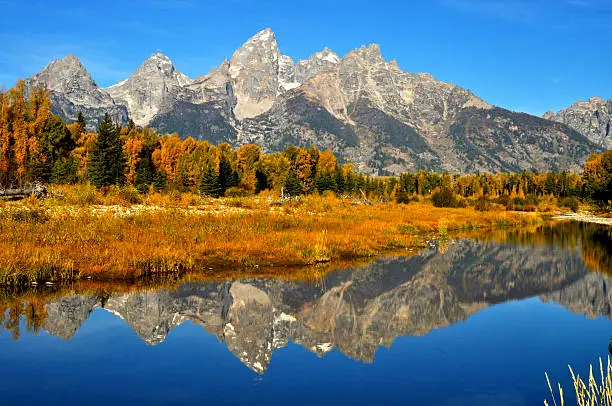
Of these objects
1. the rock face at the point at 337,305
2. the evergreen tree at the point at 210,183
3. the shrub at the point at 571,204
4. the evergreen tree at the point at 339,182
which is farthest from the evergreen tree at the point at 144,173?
the shrub at the point at 571,204

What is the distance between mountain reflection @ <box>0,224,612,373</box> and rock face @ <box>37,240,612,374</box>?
0.13 ft

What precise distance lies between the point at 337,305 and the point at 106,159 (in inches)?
2697

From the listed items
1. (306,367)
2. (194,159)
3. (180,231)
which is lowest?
(306,367)

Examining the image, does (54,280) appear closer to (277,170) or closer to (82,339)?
(82,339)

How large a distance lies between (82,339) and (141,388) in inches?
194

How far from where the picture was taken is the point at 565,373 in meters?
14.3

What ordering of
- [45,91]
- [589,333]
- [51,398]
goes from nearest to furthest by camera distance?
1. [51,398]
2. [589,333]
3. [45,91]

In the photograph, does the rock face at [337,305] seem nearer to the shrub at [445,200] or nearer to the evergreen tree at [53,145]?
the evergreen tree at [53,145]

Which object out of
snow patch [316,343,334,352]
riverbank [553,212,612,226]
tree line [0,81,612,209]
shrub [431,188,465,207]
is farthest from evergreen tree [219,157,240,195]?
snow patch [316,343,334,352]

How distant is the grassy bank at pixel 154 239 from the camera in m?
23.7

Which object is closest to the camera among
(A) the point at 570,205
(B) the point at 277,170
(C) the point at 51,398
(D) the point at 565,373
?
(C) the point at 51,398

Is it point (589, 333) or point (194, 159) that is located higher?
point (194, 159)

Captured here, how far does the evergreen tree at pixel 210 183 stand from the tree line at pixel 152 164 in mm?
160

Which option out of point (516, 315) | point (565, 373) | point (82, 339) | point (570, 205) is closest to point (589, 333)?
point (516, 315)
